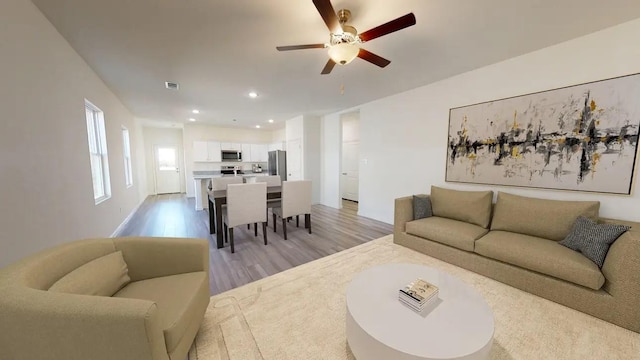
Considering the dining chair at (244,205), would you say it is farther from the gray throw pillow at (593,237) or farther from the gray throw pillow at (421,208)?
the gray throw pillow at (593,237)

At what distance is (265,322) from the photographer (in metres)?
1.65

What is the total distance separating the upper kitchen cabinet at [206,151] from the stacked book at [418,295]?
718cm

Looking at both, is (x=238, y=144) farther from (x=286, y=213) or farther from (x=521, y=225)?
(x=521, y=225)

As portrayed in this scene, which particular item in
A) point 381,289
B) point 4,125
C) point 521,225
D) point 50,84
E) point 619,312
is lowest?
point 619,312

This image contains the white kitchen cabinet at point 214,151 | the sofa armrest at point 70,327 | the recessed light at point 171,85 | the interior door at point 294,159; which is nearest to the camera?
the sofa armrest at point 70,327

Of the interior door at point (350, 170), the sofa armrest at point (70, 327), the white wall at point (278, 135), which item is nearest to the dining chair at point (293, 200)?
the sofa armrest at point (70, 327)

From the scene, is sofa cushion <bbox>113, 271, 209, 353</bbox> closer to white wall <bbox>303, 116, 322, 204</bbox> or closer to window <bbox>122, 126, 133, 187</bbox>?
white wall <bbox>303, 116, 322, 204</bbox>

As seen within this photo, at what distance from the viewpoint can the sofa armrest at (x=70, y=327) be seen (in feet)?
2.77

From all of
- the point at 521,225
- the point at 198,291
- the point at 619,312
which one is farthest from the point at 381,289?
the point at 521,225

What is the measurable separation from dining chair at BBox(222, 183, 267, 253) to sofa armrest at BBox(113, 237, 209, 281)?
4.67 feet

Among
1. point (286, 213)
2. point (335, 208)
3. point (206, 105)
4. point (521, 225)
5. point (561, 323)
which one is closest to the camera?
point (561, 323)

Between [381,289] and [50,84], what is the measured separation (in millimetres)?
3411

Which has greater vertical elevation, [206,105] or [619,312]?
[206,105]

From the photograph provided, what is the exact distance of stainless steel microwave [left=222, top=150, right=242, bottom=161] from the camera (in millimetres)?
7323
